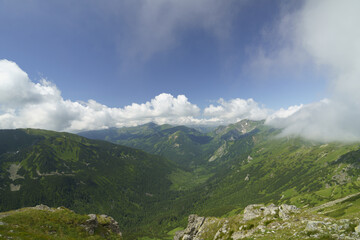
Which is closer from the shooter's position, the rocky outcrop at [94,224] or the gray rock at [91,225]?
the gray rock at [91,225]

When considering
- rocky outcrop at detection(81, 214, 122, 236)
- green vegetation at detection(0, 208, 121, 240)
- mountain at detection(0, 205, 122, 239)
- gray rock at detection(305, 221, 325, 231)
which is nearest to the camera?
gray rock at detection(305, 221, 325, 231)

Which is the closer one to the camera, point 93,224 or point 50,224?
point 50,224

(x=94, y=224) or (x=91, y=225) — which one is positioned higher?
(x=91, y=225)

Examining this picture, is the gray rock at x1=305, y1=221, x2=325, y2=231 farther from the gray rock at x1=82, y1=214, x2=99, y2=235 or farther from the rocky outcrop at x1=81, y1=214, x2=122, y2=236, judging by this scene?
the gray rock at x1=82, y1=214, x2=99, y2=235

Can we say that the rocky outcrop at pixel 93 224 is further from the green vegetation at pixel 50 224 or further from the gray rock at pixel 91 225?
the green vegetation at pixel 50 224

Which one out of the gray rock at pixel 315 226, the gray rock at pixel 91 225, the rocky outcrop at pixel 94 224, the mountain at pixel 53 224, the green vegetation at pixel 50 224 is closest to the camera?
the gray rock at pixel 315 226

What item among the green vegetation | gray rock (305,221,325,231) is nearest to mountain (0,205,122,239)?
the green vegetation

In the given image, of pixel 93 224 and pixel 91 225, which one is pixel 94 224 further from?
pixel 91 225

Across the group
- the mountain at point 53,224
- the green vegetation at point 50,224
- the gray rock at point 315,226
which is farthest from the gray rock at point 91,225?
the gray rock at point 315,226

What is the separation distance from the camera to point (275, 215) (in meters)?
44.3

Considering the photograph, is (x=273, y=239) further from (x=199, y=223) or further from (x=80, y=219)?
(x=199, y=223)

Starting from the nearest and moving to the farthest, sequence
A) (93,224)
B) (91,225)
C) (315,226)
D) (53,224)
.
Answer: (315,226) < (53,224) < (91,225) < (93,224)

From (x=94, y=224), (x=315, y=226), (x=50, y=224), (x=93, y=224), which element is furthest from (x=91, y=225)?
(x=315, y=226)

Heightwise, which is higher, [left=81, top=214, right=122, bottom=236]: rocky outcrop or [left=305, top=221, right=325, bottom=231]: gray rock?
[left=305, top=221, right=325, bottom=231]: gray rock
